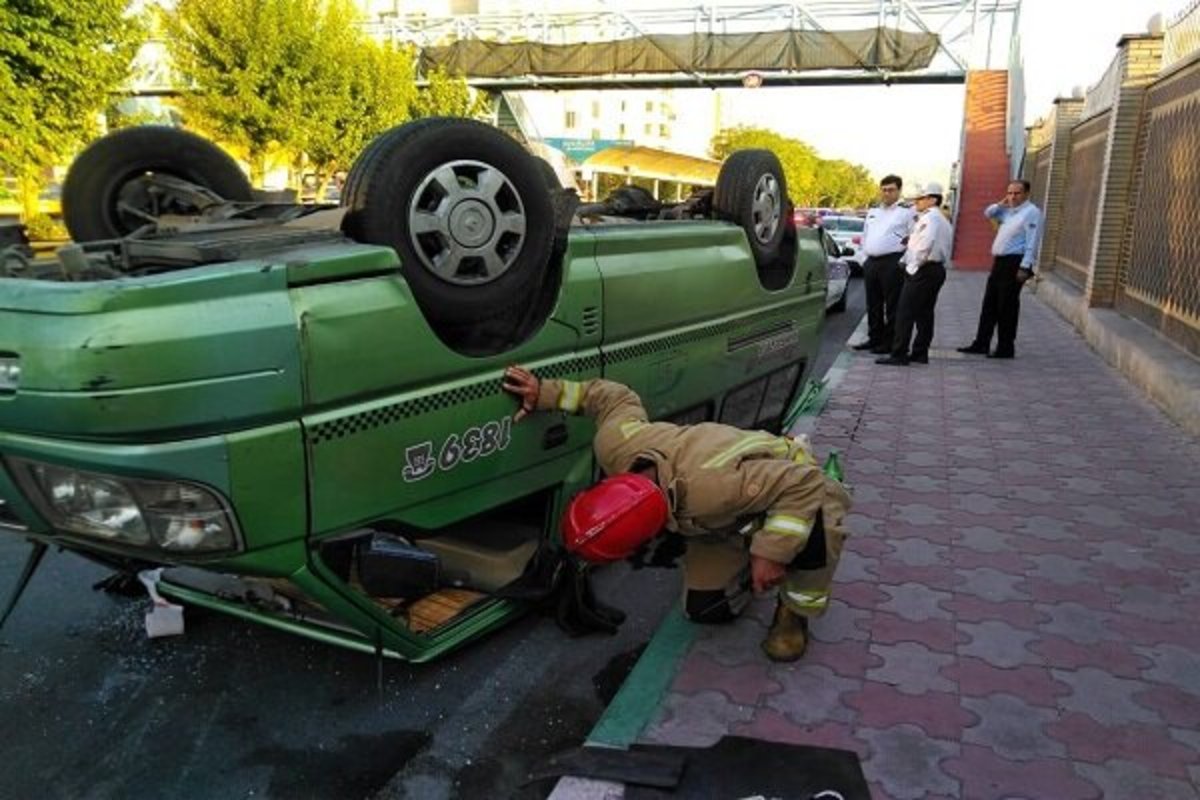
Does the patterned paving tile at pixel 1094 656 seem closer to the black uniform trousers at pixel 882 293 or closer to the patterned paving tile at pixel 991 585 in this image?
the patterned paving tile at pixel 991 585

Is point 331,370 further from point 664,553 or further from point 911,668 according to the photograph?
point 911,668

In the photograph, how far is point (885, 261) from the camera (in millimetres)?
8930

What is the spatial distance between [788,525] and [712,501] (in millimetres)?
233

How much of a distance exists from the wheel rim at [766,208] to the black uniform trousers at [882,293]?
4.50 metres

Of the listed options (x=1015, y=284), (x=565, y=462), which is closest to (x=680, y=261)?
(x=565, y=462)

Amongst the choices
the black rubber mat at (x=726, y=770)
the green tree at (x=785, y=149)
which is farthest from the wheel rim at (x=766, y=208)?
the green tree at (x=785, y=149)

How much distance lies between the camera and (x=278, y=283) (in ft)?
6.97

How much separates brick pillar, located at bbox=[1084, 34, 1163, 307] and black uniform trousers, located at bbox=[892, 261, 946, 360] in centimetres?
237

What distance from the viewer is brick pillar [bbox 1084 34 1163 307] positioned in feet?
29.1

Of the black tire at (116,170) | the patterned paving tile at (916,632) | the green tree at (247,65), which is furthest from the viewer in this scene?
the green tree at (247,65)

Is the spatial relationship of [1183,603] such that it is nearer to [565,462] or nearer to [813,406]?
[565,462]

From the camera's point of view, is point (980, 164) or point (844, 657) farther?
point (980, 164)

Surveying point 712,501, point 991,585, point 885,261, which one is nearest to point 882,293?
point 885,261

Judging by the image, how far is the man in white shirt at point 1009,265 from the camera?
8.26 metres
